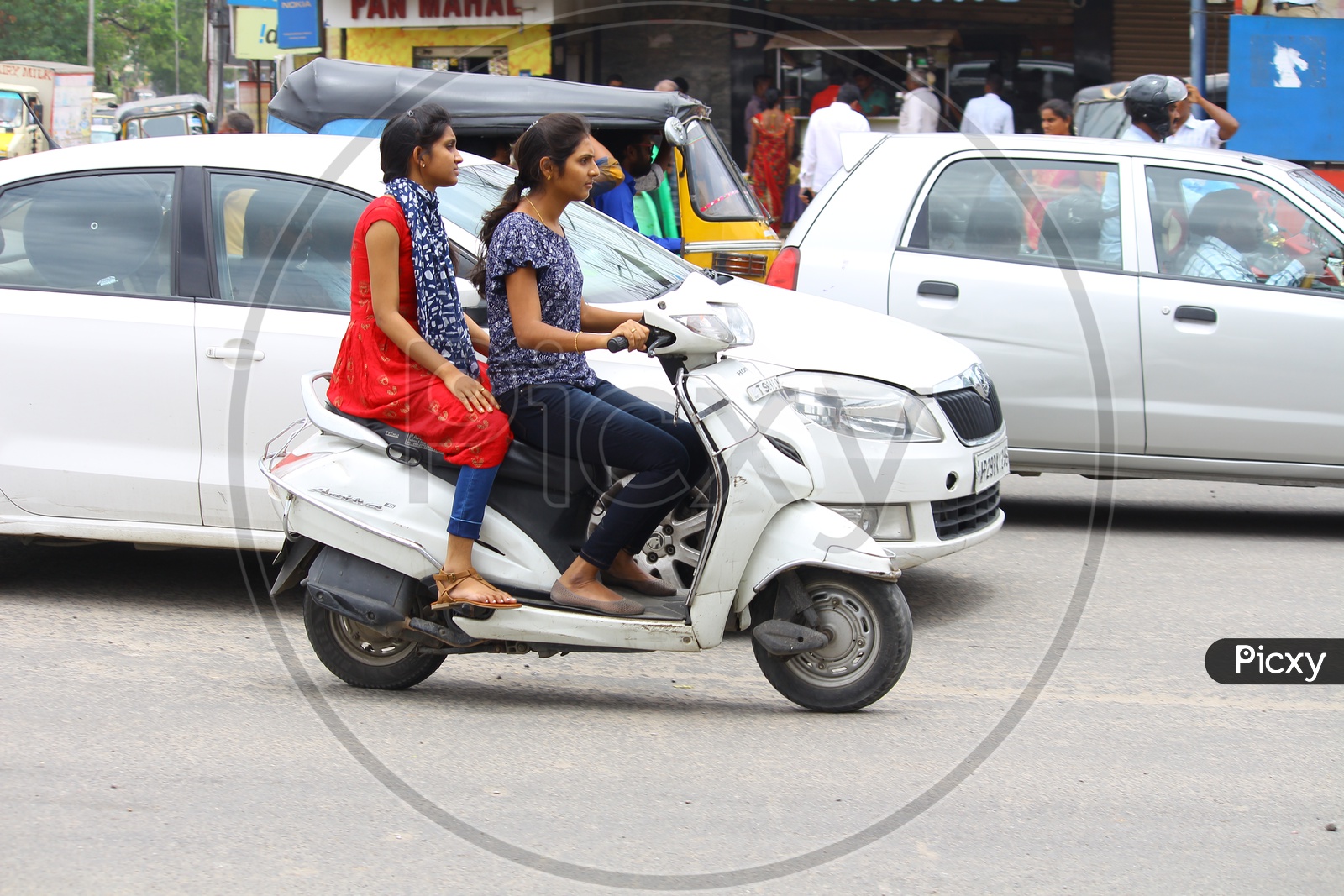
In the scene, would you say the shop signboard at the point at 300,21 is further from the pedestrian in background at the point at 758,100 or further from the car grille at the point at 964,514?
the car grille at the point at 964,514

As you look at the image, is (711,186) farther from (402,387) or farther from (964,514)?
(402,387)

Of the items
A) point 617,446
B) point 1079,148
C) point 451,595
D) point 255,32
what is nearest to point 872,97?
point 1079,148

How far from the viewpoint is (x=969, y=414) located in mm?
5195

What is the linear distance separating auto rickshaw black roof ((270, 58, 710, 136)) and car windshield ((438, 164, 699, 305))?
370 cm

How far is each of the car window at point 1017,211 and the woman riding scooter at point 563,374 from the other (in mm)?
3091

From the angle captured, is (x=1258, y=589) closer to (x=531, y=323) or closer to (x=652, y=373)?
(x=652, y=373)

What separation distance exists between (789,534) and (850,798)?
2.66 feet

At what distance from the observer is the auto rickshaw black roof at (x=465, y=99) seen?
9766mm

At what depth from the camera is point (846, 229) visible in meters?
6.98

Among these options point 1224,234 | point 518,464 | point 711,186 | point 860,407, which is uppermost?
point 711,186

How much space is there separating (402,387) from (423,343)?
0.50ft

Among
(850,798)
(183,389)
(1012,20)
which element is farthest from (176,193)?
(1012,20)

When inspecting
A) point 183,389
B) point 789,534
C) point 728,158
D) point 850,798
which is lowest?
point 850,798

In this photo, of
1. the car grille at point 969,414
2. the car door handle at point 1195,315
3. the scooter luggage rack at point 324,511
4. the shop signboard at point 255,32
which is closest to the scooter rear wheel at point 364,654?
the scooter luggage rack at point 324,511
